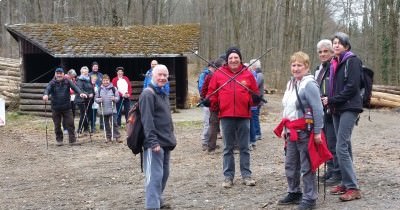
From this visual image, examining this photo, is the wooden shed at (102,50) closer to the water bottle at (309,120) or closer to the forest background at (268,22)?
the forest background at (268,22)

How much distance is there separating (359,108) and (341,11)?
42.7 meters

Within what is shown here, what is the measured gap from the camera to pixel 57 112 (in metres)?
13.0

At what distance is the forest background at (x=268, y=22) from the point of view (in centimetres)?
2950

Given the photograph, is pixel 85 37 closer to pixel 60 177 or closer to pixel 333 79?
pixel 60 177

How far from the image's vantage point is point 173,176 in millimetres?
9125

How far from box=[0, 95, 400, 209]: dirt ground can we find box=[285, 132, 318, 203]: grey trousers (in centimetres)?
29

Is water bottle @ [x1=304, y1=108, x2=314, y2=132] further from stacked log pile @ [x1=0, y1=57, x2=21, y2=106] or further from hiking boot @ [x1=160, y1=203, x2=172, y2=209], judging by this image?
stacked log pile @ [x1=0, y1=57, x2=21, y2=106]

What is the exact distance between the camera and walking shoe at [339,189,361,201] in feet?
21.5

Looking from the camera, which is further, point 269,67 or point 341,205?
point 269,67

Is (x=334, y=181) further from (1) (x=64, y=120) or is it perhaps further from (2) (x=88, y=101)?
(2) (x=88, y=101)

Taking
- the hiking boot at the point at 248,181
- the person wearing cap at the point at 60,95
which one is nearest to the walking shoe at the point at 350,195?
the hiking boot at the point at 248,181

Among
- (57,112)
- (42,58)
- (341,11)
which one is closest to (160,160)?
(57,112)

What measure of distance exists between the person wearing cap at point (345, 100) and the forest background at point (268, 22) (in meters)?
22.5

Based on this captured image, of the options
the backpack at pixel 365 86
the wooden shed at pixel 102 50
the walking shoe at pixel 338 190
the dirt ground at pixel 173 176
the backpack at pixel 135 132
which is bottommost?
the dirt ground at pixel 173 176
